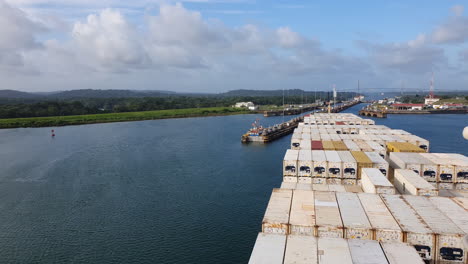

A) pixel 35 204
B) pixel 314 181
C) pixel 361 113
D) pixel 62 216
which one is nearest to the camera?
pixel 314 181

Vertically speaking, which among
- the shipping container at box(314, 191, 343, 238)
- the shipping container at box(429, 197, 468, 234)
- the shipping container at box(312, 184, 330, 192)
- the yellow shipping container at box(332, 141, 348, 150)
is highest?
the yellow shipping container at box(332, 141, 348, 150)

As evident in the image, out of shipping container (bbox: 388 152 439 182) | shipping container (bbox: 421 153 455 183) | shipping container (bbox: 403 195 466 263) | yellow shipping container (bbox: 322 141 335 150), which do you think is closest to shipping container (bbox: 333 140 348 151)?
yellow shipping container (bbox: 322 141 335 150)

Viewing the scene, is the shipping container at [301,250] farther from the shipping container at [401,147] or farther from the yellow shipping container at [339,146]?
the shipping container at [401,147]

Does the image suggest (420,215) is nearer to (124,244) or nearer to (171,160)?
(124,244)

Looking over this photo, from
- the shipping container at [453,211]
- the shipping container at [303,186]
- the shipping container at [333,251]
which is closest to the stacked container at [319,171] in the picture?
the shipping container at [303,186]

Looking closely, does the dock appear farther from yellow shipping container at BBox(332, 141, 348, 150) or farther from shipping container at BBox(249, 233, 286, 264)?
yellow shipping container at BBox(332, 141, 348, 150)

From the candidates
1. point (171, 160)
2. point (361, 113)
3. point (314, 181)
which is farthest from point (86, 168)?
point (361, 113)

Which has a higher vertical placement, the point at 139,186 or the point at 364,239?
the point at 364,239
